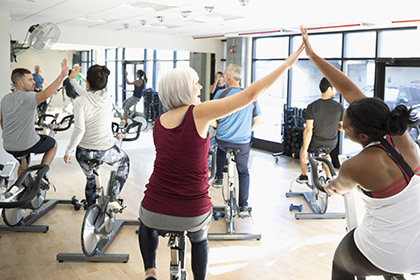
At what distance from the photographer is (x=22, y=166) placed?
4.38 meters

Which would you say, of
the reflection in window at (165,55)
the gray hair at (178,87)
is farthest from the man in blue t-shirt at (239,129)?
the reflection in window at (165,55)

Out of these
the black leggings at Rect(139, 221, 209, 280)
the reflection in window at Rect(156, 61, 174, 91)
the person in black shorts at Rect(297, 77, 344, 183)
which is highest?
the reflection in window at Rect(156, 61, 174, 91)

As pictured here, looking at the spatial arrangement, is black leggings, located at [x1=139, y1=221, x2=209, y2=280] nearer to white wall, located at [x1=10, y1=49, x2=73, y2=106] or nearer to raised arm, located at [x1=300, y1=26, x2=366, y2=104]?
raised arm, located at [x1=300, y1=26, x2=366, y2=104]

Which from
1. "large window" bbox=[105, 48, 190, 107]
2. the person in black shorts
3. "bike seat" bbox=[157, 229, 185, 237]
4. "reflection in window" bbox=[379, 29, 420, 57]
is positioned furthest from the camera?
"large window" bbox=[105, 48, 190, 107]

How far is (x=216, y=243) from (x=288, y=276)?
883mm

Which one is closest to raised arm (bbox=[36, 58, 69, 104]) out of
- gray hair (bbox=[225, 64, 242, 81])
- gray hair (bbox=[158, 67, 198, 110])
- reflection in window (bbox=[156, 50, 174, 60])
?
gray hair (bbox=[225, 64, 242, 81])

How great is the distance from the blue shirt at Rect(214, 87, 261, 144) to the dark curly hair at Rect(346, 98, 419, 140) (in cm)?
237

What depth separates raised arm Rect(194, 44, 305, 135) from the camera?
74.2 inches

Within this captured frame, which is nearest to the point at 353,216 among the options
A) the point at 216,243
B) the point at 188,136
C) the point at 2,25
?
the point at 188,136

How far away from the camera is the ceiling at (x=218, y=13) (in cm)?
520

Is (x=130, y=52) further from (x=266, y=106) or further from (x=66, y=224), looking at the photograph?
(x=66, y=224)

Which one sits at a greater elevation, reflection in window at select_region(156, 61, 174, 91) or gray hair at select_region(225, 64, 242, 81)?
reflection in window at select_region(156, 61, 174, 91)

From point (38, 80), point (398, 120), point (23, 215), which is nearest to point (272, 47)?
point (38, 80)

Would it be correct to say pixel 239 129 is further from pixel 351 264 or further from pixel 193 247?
pixel 351 264
